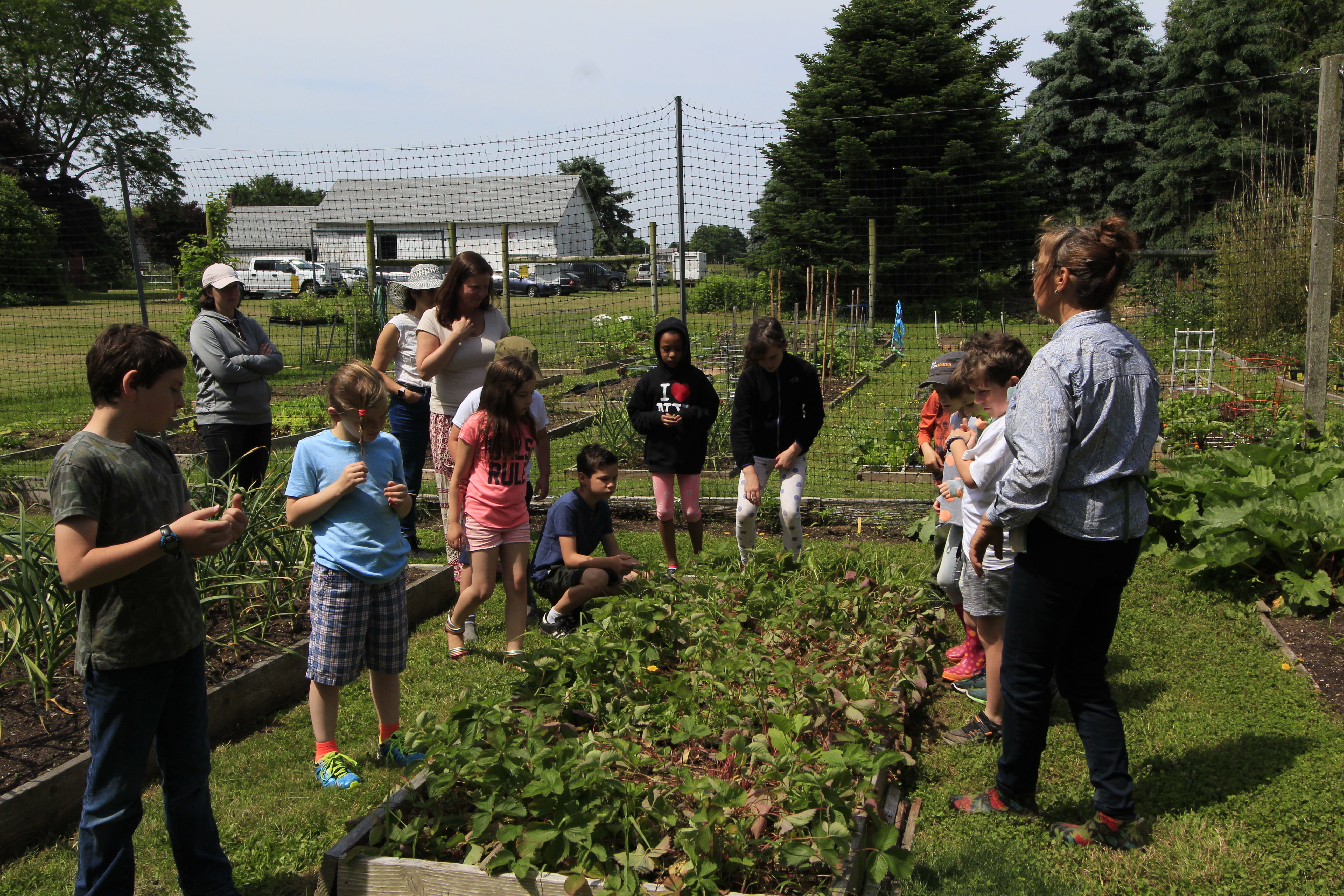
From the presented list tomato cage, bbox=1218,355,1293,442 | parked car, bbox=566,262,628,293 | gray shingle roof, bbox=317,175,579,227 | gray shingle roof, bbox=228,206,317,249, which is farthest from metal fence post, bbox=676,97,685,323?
gray shingle roof, bbox=228,206,317,249

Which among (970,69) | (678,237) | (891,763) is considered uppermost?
(970,69)

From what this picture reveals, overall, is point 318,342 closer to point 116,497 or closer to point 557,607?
point 557,607

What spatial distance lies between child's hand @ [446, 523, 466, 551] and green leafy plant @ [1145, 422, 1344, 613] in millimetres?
3858

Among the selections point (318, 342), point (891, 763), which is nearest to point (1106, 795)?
point (891, 763)

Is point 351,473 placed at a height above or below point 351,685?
above

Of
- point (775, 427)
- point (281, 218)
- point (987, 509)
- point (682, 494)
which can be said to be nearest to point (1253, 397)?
point (775, 427)

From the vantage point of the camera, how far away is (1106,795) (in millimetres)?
2799

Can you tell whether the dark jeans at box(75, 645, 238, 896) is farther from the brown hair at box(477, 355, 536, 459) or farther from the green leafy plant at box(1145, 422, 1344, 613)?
the green leafy plant at box(1145, 422, 1344, 613)

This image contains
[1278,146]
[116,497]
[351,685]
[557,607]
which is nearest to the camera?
[116,497]

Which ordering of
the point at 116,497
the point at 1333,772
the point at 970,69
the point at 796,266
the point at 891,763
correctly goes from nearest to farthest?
the point at 116,497 → the point at 891,763 → the point at 1333,772 → the point at 796,266 → the point at 970,69

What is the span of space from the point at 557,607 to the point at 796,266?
9291 millimetres

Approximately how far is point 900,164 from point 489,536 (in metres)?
16.8

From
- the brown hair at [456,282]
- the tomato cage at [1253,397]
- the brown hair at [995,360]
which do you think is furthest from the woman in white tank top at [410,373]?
the tomato cage at [1253,397]

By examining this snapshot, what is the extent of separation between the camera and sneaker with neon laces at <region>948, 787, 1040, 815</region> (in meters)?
2.98
